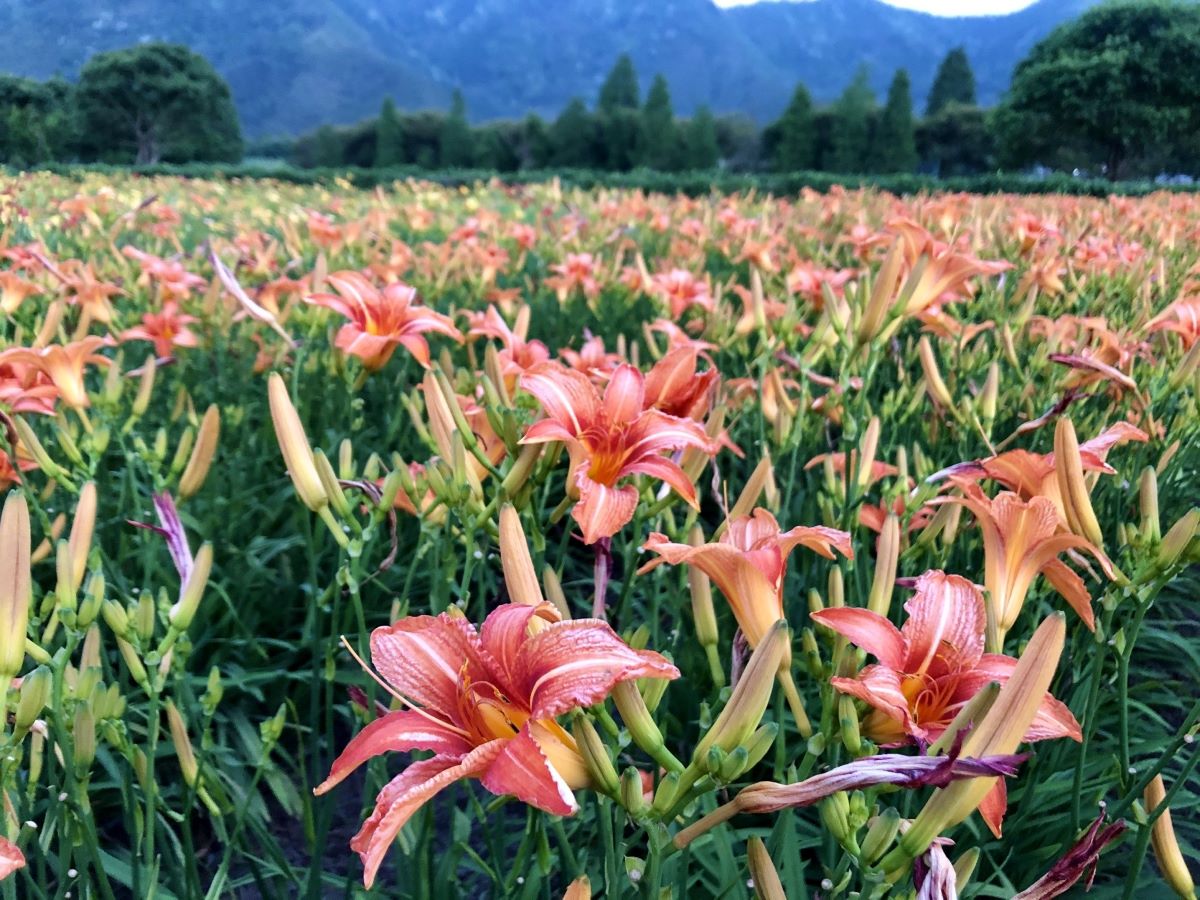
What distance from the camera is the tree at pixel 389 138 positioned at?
45.5m

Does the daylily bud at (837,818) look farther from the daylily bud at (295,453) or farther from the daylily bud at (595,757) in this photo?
the daylily bud at (295,453)

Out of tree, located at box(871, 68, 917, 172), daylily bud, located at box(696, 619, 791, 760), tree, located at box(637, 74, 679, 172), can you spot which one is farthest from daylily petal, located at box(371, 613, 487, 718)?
tree, located at box(637, 74, 679, 172)

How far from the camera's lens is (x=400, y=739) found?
2.47 ft

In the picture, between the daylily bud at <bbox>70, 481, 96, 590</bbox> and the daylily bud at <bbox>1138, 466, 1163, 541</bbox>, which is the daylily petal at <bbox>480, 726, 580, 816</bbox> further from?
the daylily bud at <bbox>1138, 466, 1163, 541</bbox>

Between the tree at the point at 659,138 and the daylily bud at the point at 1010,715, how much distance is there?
123ft

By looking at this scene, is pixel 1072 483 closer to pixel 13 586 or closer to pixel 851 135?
pixel 13 586

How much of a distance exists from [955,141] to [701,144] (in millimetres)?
16392

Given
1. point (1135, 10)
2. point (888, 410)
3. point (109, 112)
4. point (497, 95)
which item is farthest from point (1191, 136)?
point (497, 95)

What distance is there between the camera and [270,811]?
2.18 meters

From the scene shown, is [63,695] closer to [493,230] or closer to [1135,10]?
[493,230]

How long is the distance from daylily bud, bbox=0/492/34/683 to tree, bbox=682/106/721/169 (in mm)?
37547

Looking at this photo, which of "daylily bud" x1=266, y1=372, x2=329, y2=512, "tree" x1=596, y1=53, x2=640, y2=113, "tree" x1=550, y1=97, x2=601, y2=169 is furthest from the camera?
"tree" x1=596, y1=53, x2=640, y2=113

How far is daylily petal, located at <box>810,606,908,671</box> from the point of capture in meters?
0.83

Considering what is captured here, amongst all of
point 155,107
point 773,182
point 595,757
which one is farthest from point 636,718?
point 155,107
